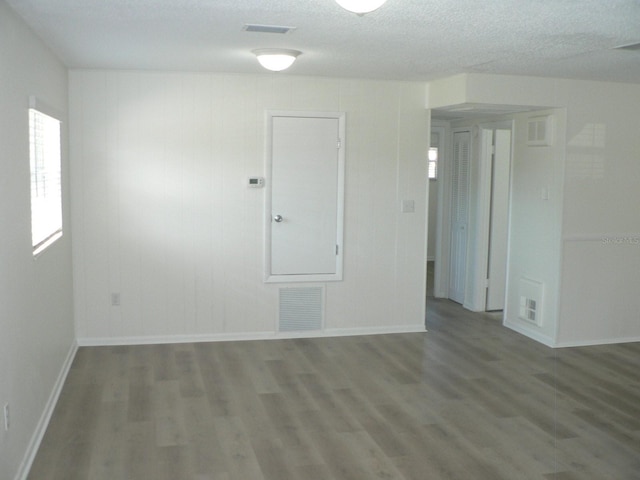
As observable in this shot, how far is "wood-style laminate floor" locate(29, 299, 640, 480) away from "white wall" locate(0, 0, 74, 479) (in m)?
0.27

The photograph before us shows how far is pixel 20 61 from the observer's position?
352 cm

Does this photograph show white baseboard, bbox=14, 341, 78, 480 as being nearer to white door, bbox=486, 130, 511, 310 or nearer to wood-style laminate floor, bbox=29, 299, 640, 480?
wood-style laminate floor, bbox=29, 299, 640, 480

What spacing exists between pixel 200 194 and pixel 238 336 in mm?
1293

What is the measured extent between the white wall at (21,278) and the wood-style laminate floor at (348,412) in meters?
0.27

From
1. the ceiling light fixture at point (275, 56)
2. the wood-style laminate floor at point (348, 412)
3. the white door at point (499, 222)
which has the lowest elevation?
the wood-style laminate floor at point (348, 412)

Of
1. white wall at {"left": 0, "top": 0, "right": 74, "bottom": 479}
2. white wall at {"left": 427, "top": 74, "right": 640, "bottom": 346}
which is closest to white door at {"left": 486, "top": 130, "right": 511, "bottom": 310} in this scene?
white wall at {"left": 427, "top": 74, "right": 640, "bottom": 346}

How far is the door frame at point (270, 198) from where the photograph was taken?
5.89m

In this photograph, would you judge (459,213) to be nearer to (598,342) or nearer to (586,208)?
(586,208)

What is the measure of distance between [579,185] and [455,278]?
2.27m

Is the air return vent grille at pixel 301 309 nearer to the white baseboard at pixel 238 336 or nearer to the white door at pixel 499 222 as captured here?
the white baseboard at pixel 238 336

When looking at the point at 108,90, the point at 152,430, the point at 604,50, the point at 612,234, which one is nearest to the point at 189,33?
the point at 108,90

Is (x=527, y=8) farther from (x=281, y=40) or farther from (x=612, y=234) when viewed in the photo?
(x=612, y=234)

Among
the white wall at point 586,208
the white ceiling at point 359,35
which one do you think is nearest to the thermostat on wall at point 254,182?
A: the white ceiling at point 359,35

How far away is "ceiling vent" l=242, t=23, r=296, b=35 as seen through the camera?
3758 millimetres
